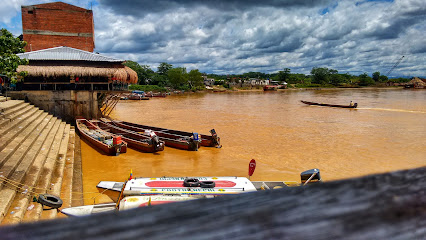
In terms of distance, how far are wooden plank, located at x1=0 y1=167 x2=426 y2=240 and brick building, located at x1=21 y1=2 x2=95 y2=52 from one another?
3239 cm

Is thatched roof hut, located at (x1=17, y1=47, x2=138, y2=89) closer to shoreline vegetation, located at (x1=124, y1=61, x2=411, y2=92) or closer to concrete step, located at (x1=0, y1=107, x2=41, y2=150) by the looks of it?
concrete step, located at (x1=0, y1=107, x2=41, y2=150)

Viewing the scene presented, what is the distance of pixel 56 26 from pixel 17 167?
26.4 meters

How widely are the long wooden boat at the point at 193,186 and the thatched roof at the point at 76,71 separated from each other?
1330cm

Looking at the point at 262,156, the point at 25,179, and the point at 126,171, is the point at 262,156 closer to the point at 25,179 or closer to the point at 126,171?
the point at 126,171

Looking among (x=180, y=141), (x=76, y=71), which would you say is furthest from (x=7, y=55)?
(x=76, y=71)

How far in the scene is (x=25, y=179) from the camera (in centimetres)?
724

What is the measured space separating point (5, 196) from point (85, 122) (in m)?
14.7

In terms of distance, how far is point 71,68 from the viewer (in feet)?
65.2

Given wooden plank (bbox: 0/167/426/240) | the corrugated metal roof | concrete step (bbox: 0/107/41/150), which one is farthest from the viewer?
the corrugated metal roof

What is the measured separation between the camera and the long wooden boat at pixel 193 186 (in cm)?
776

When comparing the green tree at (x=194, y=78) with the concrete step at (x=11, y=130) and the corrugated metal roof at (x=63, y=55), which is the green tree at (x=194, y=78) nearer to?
the corrugated metal roof at (x=63, y=55)

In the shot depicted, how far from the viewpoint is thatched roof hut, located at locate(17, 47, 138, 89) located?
765 inches

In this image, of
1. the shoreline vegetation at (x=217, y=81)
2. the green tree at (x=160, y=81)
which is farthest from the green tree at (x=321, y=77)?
the green tree at (x=160, y=81)

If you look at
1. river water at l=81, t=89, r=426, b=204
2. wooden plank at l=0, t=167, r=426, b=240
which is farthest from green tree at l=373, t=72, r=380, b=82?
wooden plank at l=0, t=167, r=426, b=240
